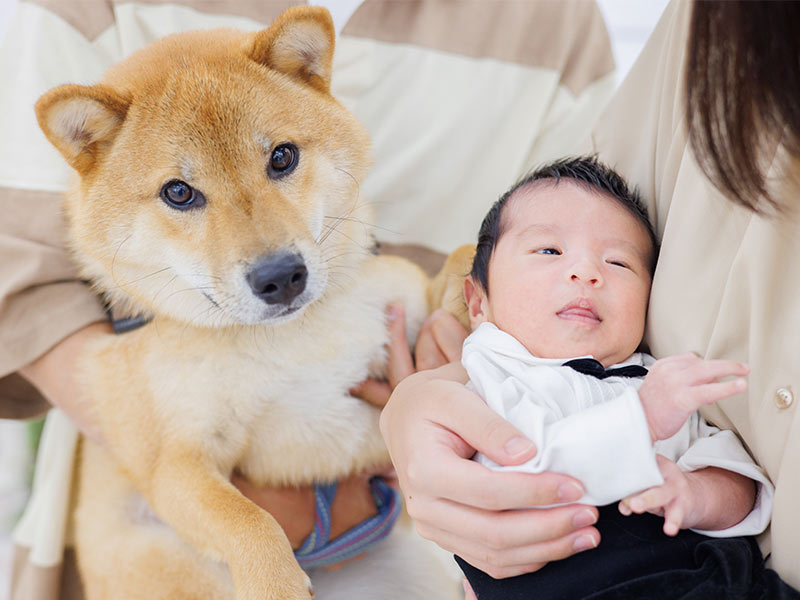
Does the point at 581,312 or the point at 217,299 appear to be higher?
the point at 581,312

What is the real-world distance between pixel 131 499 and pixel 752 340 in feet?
4.00

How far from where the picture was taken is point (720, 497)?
2.81 ft

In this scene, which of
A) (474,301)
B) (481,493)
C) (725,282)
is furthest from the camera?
(474,301)

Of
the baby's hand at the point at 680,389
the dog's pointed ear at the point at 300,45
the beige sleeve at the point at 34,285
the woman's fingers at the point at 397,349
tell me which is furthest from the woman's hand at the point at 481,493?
the beige sleeve at the point at 34,285

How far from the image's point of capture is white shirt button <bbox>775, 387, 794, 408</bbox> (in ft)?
2.60

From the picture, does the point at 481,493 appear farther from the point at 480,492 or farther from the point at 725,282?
the point at 725,282

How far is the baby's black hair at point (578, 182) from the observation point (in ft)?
3.73

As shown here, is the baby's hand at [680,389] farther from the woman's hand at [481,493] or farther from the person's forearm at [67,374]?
the person's forearm at [67,374]

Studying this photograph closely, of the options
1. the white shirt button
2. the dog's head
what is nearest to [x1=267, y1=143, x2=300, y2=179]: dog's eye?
the dog's head

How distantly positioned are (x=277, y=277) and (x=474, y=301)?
1.24 feet

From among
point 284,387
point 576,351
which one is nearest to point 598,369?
point 576,351

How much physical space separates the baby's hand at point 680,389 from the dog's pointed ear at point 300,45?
85 centimetres

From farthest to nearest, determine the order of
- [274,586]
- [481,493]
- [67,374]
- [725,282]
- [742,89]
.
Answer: [67,374], [274,586], [725,282], [481,493], [742,89]

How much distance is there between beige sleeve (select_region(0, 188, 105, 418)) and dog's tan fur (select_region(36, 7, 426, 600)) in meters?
0.07
